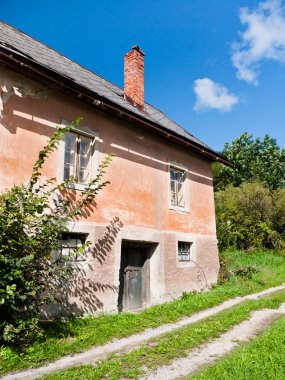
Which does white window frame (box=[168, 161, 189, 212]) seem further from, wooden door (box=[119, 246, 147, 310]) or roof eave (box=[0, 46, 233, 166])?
wooden door (box=[119, 246, 147, 310])

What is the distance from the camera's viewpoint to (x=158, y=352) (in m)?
5.36

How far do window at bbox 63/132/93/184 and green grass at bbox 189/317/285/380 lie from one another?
5.26 metres

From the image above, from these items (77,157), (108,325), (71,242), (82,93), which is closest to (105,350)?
(108,325)

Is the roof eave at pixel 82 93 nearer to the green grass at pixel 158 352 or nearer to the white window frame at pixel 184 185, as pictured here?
the white window frame at pixel 184 185

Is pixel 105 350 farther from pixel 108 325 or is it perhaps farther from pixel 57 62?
pixel 57 62

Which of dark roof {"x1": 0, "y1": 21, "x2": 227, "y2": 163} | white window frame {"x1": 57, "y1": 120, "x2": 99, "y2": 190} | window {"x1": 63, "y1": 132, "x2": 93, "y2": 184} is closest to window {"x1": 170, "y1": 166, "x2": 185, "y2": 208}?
dark roof {"x1": 0, "y1": 21, "x2": 227, "y2": 163}

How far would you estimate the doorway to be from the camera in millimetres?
9039

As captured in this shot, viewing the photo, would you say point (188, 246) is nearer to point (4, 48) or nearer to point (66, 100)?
point (66, 100)

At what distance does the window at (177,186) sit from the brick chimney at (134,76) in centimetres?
288

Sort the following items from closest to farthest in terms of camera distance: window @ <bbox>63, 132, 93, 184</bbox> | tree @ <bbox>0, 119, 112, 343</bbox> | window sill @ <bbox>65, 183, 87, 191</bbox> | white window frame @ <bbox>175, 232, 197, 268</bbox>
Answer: tree @ <bbox>0, 119, 112, 343</bbox> < window sill @ <bbox>65, 183, 87, 191</bbox> < window @ <bbox>63, 132, 93, 184</bbox> < white window frame @ <bbox>175, 232, 197, 268</bbox>

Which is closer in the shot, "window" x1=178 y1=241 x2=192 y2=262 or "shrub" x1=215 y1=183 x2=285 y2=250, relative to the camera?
"window" x1=178 y1=241 x2=192 y2=262

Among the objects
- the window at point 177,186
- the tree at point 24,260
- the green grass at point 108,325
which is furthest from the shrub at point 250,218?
the tree at point 24,260

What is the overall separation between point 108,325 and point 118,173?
4.02 m

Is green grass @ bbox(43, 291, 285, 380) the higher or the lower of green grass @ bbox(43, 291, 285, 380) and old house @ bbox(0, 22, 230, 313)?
the lower
